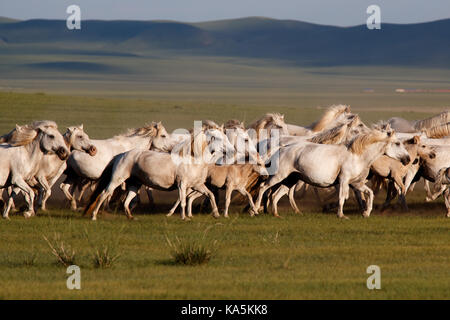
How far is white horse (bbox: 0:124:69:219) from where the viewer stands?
1389cm

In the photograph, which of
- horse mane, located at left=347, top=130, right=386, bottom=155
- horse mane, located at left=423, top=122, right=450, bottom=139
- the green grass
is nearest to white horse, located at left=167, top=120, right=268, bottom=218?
the green grass

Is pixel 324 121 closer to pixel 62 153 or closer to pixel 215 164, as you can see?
pixel 215 164

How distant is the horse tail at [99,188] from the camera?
1458 centimetres

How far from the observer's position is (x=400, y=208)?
16328mm

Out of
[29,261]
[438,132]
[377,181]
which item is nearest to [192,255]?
[29,261]

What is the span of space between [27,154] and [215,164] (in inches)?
113

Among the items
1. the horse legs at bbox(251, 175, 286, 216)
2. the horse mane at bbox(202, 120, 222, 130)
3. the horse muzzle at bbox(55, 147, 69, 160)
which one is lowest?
the horse legs at bbox(251, 175, 286, 216)

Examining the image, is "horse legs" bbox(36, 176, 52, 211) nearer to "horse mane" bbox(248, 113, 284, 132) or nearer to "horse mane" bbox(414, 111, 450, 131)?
"horse mane" bbox(248, 113, 284, 132)

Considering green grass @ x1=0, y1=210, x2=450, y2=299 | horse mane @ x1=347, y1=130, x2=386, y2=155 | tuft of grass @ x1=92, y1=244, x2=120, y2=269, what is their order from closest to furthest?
1. green grass @ x1=0, y1=210, x2=450, y2=299
2. tuft of grass @ x1=92, y1=244, x2=120, y2=269
3. horse mane @ x1=347, y1=130, x2=386, y2=155

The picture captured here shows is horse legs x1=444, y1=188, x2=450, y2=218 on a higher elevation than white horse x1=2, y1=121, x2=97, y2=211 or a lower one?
lower

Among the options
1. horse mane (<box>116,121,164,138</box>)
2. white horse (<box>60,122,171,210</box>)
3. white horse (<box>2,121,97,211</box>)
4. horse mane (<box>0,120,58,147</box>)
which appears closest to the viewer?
horse mane (<box>0,120,58,147</box>)

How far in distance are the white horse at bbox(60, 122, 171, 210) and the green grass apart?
105 cm

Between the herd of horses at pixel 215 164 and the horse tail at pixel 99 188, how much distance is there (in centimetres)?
2

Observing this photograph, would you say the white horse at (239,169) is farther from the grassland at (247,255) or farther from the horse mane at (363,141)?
the horse mane at (363,141)
